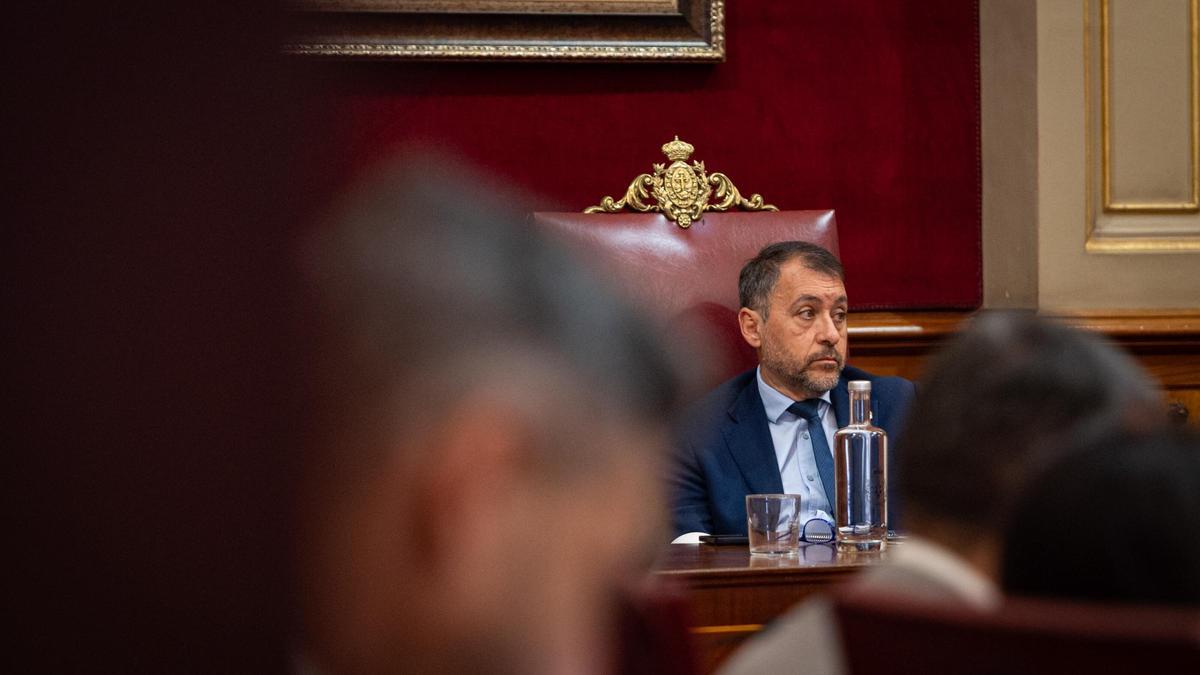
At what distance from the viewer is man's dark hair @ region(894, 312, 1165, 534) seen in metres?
0.74

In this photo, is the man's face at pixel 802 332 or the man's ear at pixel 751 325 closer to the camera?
the man's face at pixel 802 332

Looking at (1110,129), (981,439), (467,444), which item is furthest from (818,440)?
(467,444)

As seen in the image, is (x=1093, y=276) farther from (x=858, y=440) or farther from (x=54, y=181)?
(x=54, y=181)

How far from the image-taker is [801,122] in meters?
4.01

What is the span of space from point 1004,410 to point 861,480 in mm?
1806

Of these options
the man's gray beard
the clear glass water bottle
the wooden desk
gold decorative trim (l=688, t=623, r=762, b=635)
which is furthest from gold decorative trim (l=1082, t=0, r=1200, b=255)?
gold decorative trim (l=688, t=623, r=762, b=635)

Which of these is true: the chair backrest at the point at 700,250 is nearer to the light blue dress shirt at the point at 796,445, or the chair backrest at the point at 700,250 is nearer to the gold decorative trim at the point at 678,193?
the gold decorative trim at the point at 678,193

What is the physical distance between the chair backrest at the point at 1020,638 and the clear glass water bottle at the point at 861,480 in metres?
1.87

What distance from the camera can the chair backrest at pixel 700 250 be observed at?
359 centimetres

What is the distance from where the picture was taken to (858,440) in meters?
2.51

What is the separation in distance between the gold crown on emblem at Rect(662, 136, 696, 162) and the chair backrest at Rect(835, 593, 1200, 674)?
10.3 ft

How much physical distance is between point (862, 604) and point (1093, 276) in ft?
11.6

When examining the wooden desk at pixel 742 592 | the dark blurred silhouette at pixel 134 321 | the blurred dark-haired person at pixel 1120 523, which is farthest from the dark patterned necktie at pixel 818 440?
the dark blurred silhouette at pixel 134 321

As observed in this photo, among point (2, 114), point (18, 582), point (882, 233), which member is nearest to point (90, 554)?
point (18, 582)
